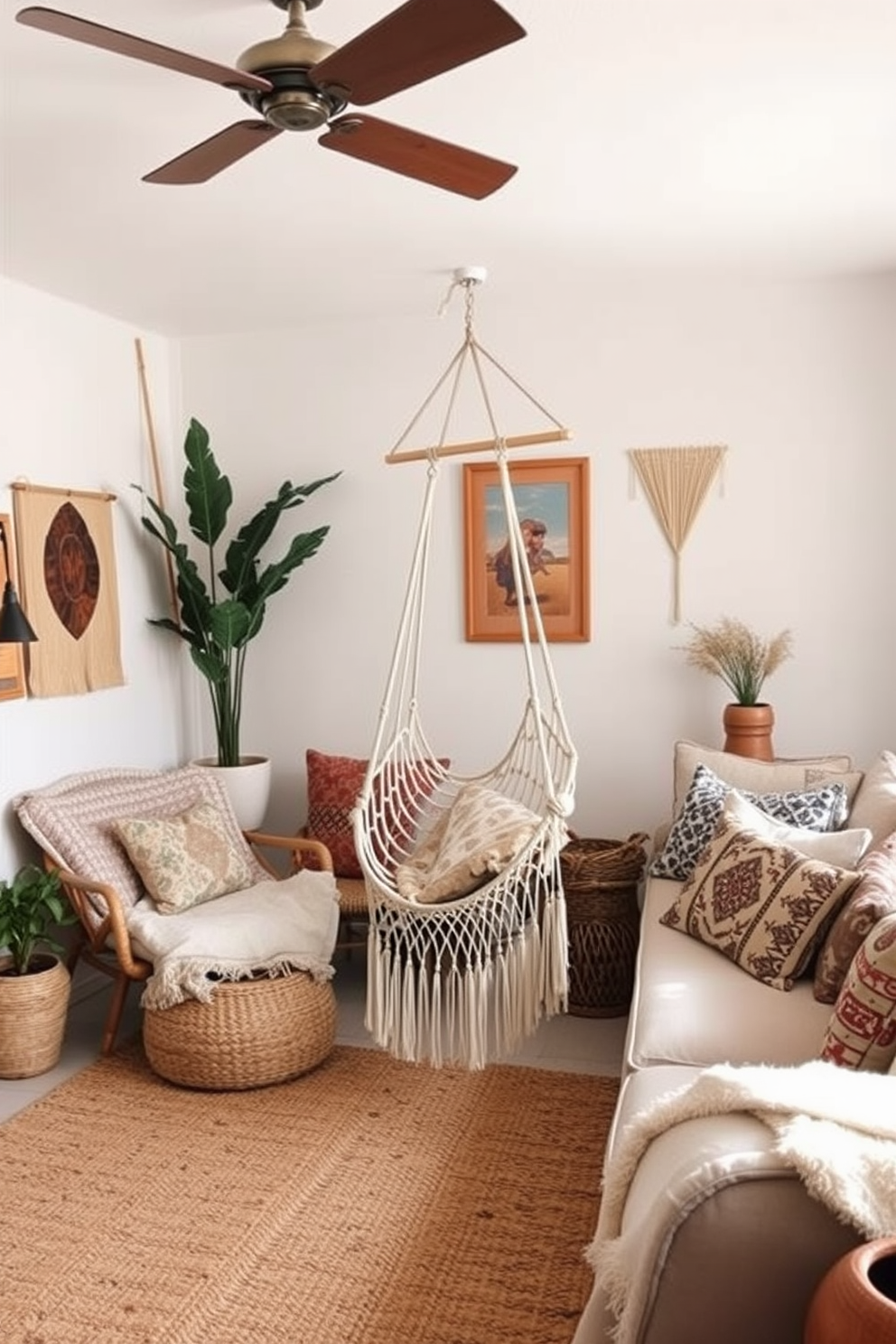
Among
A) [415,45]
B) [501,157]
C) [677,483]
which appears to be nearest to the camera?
[415,45]

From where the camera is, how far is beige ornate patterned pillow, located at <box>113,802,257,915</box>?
360cm

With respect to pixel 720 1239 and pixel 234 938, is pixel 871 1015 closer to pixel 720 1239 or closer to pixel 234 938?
pixel 720 1239

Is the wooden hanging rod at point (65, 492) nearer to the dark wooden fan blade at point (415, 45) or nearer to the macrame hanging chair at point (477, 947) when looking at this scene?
the macrame hanging chair at point (477, 947)

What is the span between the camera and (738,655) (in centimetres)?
394

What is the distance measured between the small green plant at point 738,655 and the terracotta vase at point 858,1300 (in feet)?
9.15

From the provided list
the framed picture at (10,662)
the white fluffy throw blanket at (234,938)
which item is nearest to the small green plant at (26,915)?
the white fluffy throw blanket at (234,938)

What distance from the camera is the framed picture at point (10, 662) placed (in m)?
3.59

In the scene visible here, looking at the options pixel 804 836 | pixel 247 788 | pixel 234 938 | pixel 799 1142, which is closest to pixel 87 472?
pixel 247 788

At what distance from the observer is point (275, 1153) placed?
2.88 m

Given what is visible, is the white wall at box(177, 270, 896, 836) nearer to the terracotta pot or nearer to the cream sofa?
the terracotta pot

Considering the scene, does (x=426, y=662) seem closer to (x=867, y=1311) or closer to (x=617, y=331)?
(x=617, y=331)

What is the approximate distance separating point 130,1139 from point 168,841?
98 cm

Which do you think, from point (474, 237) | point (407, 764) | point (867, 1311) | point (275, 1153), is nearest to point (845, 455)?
point (474, 237)

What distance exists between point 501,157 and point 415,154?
0.69 m
